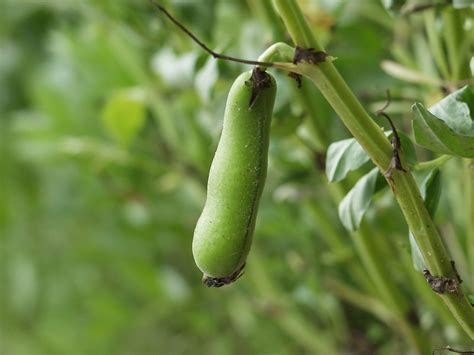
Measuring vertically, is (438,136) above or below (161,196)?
below

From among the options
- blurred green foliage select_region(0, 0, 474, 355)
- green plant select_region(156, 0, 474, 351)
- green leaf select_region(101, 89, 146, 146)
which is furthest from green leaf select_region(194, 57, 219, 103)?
green leaf select_region(101, 89, 146, 146)

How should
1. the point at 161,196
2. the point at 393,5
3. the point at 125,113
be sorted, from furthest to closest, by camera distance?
the point at 161,196 < the point at 125,113 < the point at 393,5

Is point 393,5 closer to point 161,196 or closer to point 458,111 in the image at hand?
point 458,111

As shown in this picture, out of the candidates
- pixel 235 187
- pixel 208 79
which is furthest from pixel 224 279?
pixel 208 79

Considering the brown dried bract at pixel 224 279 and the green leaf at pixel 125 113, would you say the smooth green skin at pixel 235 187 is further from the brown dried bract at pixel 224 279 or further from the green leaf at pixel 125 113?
the green leaf at pixel 125 113

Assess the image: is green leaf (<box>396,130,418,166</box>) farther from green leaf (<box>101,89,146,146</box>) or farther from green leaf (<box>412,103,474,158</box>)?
green leaf (<box>101,89,146,146</box>)

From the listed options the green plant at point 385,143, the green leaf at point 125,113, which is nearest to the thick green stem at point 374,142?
the green plant at point 385,143

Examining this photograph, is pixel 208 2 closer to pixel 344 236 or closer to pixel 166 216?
pixel 344 236
